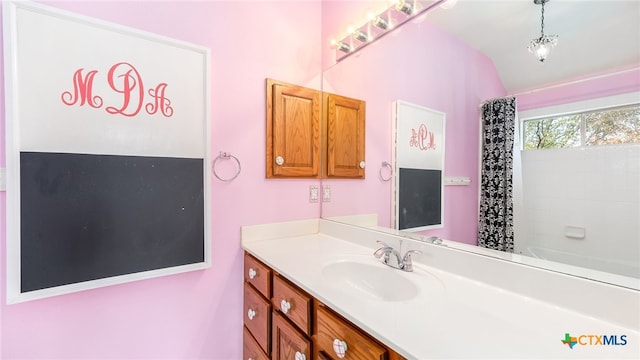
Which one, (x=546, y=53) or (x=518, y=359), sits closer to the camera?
(x=518, y=359)

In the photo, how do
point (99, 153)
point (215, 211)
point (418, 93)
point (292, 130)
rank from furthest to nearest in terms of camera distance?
point (292, 130), point (215, 211), point (418, 93), point (99, 153)

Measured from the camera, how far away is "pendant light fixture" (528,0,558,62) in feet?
2.75

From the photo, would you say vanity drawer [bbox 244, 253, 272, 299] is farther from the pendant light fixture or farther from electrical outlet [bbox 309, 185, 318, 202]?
the pendant light fixture

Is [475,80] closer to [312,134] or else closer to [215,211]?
[312,134]

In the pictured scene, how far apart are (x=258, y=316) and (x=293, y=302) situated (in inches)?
15.6

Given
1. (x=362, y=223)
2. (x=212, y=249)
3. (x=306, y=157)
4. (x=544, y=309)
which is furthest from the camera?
(x=306, y=157)

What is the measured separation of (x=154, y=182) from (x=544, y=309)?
1.50 meters

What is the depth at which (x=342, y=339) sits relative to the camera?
29.9 inches

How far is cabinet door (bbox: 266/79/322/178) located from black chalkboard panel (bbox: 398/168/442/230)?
600mm

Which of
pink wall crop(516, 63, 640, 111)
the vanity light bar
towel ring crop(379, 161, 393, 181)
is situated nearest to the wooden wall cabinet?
towel ring crop(379, 161, 393, 181)

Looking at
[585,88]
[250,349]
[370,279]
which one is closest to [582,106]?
[585,88]

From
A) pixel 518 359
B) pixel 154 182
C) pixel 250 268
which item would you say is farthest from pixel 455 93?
pixel 154 182

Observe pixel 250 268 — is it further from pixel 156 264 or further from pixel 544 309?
pixel 544 309

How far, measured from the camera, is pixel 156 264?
120cm
